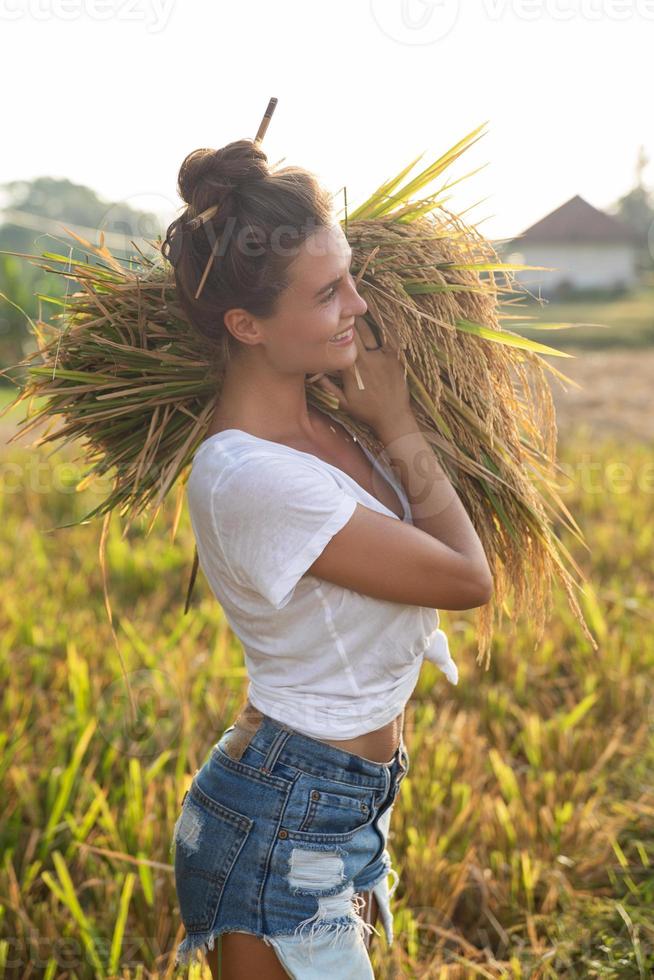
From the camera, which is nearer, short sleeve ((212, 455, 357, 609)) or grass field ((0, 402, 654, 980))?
short sleeve ((212, 455, 357, 609))

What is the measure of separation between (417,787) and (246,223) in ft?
6.94

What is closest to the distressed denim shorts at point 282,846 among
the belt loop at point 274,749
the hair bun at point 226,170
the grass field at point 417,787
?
the belt loop at point 274,749

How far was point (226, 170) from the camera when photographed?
153 cm

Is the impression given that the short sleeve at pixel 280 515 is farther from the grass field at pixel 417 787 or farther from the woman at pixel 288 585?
the grass field at pixel 417 787

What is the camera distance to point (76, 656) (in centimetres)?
385

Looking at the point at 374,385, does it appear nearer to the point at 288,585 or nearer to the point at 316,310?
the point at 316,310

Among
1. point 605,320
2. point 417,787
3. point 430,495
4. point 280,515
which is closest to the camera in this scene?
point 280,515

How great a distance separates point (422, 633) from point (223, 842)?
45 cm

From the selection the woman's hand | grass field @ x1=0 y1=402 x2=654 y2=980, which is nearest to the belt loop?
the woman's hand

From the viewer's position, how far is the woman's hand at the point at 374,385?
168cm

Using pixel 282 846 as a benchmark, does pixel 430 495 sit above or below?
above

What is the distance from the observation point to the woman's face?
1.53 metres

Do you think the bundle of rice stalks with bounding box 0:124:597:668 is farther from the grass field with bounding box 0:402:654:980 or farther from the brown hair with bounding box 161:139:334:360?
the grass field with bounding box 0:402:654:980

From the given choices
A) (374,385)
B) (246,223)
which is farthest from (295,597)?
(246,223)
